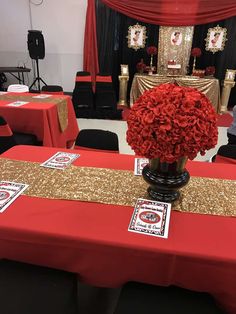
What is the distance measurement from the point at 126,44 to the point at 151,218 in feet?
17.8

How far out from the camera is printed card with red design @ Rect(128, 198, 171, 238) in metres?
0.98

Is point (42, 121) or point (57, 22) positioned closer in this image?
point (42, 121)

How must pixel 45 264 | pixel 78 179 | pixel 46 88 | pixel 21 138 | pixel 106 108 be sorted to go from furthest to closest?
1. pixel 106 108
2. pixel 46 88
3. pixel 21 138
4. pixel 78 179
5. pixel 45 264

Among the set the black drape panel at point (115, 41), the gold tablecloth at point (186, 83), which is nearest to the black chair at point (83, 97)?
the gold tablecloth at point (186, 83)

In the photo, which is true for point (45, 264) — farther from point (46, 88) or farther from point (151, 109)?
point (46, 88)

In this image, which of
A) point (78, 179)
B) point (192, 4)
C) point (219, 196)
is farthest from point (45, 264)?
point (192, 4)

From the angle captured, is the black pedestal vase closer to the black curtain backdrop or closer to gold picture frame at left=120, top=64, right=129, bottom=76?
gold picture frame at left=120, top=64, right=129, bottom=76

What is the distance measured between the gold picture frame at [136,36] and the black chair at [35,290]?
18.0 ft

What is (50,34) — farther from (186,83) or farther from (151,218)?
(151,218)

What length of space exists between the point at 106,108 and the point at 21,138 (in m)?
2.57

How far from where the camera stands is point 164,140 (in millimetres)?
935

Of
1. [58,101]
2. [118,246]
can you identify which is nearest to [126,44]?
[58,101]

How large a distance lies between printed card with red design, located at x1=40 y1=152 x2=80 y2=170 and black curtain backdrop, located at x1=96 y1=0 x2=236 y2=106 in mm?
4728

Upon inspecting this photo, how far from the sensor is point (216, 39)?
17.7 ft
